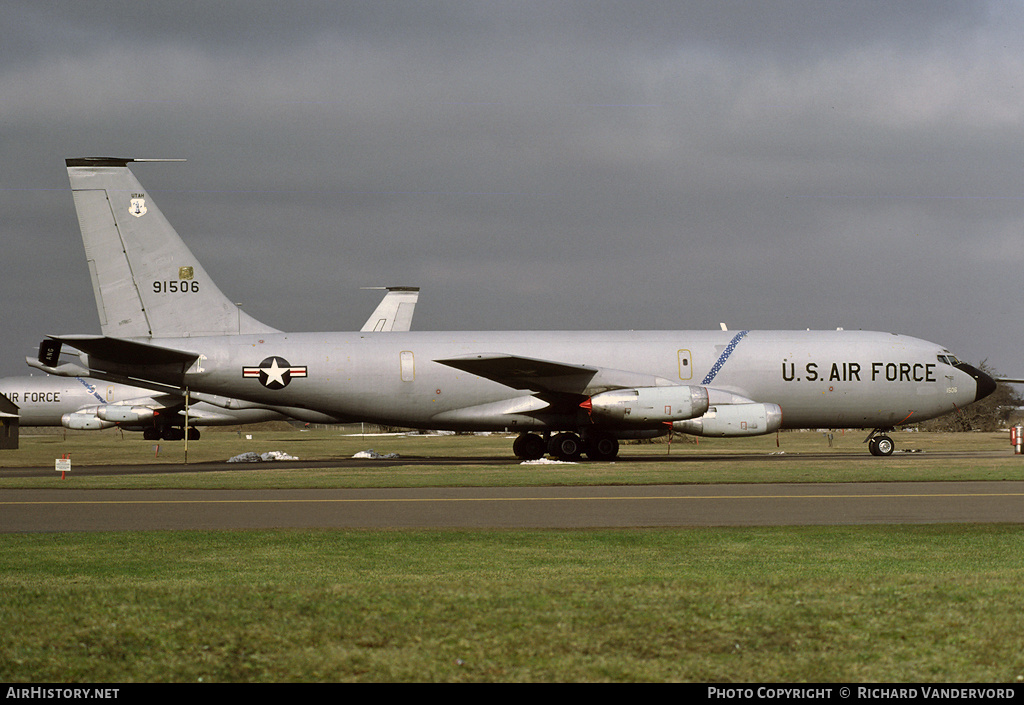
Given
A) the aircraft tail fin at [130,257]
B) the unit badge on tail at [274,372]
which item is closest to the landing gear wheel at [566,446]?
the unit badge on tail at [274,372]

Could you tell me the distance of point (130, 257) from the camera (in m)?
32.1

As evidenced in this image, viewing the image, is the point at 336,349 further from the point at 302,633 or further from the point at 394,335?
the point at 302,633

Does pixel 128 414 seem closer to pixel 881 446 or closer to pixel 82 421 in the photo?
pixel 82 421

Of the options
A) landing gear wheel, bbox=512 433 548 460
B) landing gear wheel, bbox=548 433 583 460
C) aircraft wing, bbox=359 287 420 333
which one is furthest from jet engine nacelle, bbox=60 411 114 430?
landing gear wheel, bbox=548 433 583 460

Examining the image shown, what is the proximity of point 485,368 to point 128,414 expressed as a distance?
102ft

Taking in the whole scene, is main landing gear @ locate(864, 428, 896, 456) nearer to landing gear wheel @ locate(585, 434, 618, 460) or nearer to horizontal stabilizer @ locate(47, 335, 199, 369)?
landing gear wheel @ locate(585, 434, 618, 460)

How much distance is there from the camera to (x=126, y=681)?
17.0ft

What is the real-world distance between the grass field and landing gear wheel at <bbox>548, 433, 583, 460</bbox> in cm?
2057

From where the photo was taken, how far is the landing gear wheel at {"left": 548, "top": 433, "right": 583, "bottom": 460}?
32.3 m

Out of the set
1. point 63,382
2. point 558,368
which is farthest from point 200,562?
point 63,382

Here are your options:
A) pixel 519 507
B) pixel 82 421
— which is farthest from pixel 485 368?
pixel 82 421

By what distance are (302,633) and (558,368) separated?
25.3 metres

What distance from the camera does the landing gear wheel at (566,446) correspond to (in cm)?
3231
